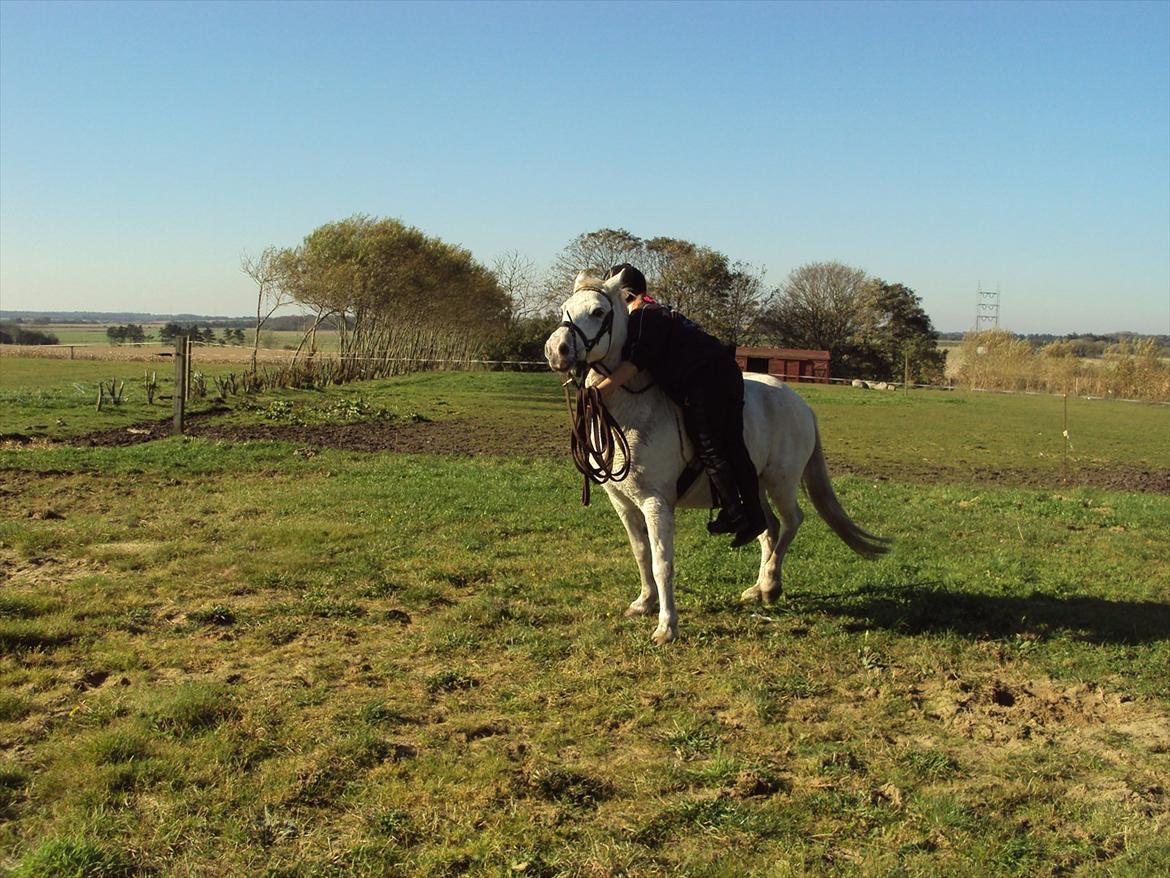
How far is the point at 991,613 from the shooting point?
674 centimetres

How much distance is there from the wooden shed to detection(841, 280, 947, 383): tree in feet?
37.0

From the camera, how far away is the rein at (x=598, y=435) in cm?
584

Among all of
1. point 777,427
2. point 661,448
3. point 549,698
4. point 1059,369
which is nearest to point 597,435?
point 661,448

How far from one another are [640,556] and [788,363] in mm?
54030

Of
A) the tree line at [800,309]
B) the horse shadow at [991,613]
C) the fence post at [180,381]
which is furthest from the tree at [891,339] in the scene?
the horse shadow at [991,613]

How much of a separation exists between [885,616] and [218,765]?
4784mm

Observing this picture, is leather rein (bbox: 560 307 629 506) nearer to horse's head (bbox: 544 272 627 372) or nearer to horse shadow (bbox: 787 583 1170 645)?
horse's head (bbox: 544 272 627 372)

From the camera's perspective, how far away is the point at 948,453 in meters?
20.2

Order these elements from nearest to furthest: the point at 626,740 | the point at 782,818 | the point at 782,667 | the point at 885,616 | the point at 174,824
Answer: the point at 174,824 < the point at 782,818 < the point at 626,740 < the point at 782,667 < the point at 885,616

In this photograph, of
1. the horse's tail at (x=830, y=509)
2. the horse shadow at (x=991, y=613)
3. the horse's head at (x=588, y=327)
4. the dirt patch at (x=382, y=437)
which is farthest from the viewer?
the dirt patch at (x=382, y=437)

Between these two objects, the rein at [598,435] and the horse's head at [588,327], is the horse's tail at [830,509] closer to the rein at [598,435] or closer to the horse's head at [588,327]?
the rein at [598,435]

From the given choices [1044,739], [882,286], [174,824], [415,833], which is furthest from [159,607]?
[882,286]

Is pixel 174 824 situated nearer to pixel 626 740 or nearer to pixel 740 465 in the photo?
pixel 626 740

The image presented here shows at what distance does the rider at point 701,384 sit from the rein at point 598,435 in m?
0.12
